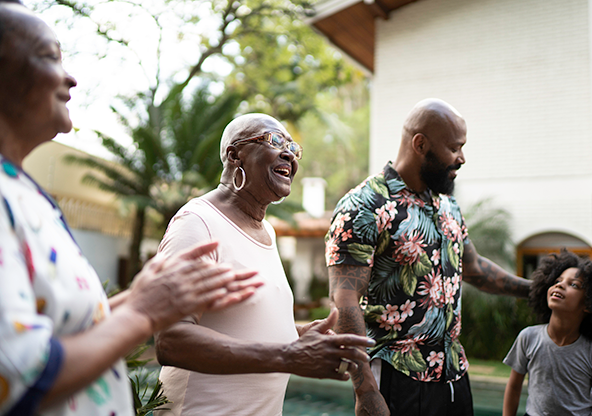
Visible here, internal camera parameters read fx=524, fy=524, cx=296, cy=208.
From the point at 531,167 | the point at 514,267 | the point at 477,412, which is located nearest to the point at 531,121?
the point at 531,167

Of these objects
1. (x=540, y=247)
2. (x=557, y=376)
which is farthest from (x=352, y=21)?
(x=557, y=376)

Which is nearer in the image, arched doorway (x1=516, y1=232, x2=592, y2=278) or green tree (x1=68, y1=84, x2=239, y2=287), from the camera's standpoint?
arched doorway (x1=516, y1=232, x2=592, y2=278)

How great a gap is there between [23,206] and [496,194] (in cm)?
1195

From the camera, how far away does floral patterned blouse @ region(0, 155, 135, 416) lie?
960 millimetres

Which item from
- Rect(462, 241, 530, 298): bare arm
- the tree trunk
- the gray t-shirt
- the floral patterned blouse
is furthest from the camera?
the tree trunk

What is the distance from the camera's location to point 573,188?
11.0m

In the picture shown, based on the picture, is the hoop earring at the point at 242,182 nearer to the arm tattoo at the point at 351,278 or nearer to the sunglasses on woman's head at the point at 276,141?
the sunglasses on woman's head at the point at 276,141

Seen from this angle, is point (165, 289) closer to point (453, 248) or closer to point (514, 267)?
point (453, 248)

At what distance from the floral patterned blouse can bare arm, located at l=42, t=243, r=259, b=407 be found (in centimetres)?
4

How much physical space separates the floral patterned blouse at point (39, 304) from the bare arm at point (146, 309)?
0.14ft

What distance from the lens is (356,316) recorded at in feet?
8.61

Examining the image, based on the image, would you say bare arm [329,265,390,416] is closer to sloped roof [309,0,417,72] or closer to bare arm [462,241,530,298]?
bare arm [462,241,530,298]

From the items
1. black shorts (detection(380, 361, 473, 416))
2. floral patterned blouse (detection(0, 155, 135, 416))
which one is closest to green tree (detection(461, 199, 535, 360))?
black shorts (detection(380, 361, 473, 416))

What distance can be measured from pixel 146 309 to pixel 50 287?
229 mm
